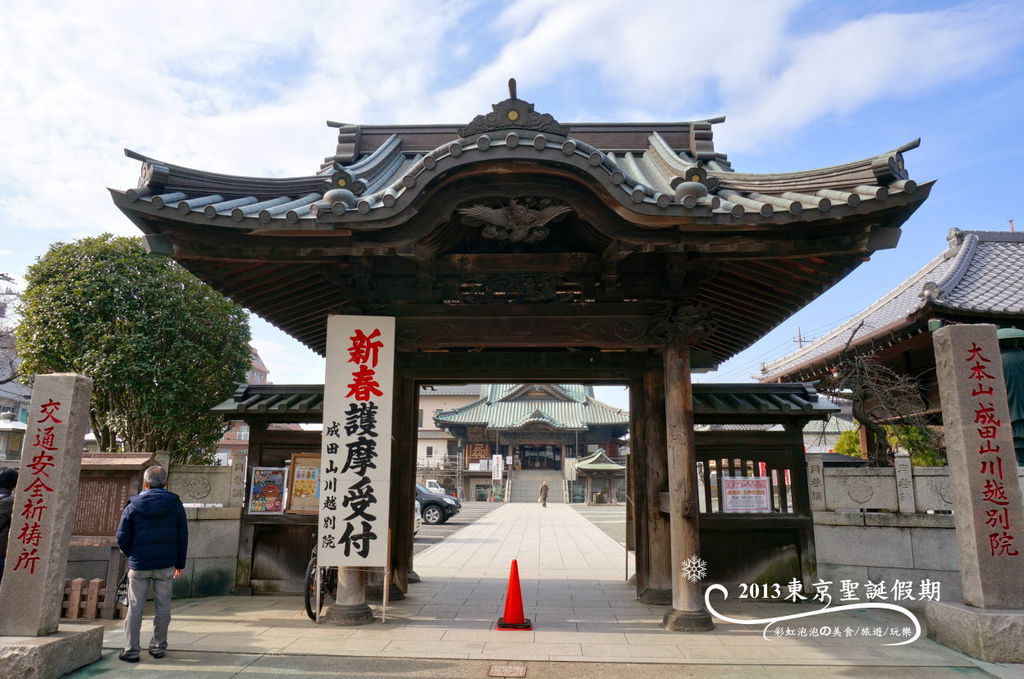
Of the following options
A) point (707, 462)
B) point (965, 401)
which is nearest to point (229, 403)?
point (707, 462)

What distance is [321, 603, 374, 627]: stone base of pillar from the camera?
7242 mm

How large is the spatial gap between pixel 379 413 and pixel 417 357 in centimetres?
214

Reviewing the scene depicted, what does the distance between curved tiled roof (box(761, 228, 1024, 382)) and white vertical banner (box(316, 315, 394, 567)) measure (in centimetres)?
939

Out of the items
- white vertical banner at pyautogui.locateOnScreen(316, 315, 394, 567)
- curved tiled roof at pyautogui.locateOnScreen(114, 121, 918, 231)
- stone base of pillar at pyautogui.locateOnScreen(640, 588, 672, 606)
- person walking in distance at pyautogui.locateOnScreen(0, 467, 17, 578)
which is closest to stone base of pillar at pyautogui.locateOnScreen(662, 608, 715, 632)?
stone base of pillar at pyautogui.locateOnScreen(640, 588, 672, 606)

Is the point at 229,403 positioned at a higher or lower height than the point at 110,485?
higher

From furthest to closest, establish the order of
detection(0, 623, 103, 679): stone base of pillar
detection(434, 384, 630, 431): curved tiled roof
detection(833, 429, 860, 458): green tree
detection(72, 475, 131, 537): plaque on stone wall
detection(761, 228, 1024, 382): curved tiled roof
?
1. detection(434, 384, 630, 431): curved tiled roof
2. detection(833, 429, 860, 458): green tree
3. detection(761, 228, 1024, 382): curved tiled roof
4. detection(72, 475, 131, 537): plaque on stone wall
5. detection(0, 623, 103, 679): stone base of pillar

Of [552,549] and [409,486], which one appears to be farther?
[552,549]

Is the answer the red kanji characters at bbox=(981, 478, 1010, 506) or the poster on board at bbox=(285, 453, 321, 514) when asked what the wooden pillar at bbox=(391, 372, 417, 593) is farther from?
the red kanji characters at bbox=(981, 478, 1010, 506)

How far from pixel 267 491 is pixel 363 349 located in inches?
134

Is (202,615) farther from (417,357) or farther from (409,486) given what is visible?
(417,357)

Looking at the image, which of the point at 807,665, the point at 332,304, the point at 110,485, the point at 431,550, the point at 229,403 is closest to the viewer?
the point at 807,665

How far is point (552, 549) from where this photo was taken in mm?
17203

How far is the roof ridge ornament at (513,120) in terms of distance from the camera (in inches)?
251

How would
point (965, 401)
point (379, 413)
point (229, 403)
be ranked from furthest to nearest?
point (229, 403) < point (379, 413) < point (965, 401)
